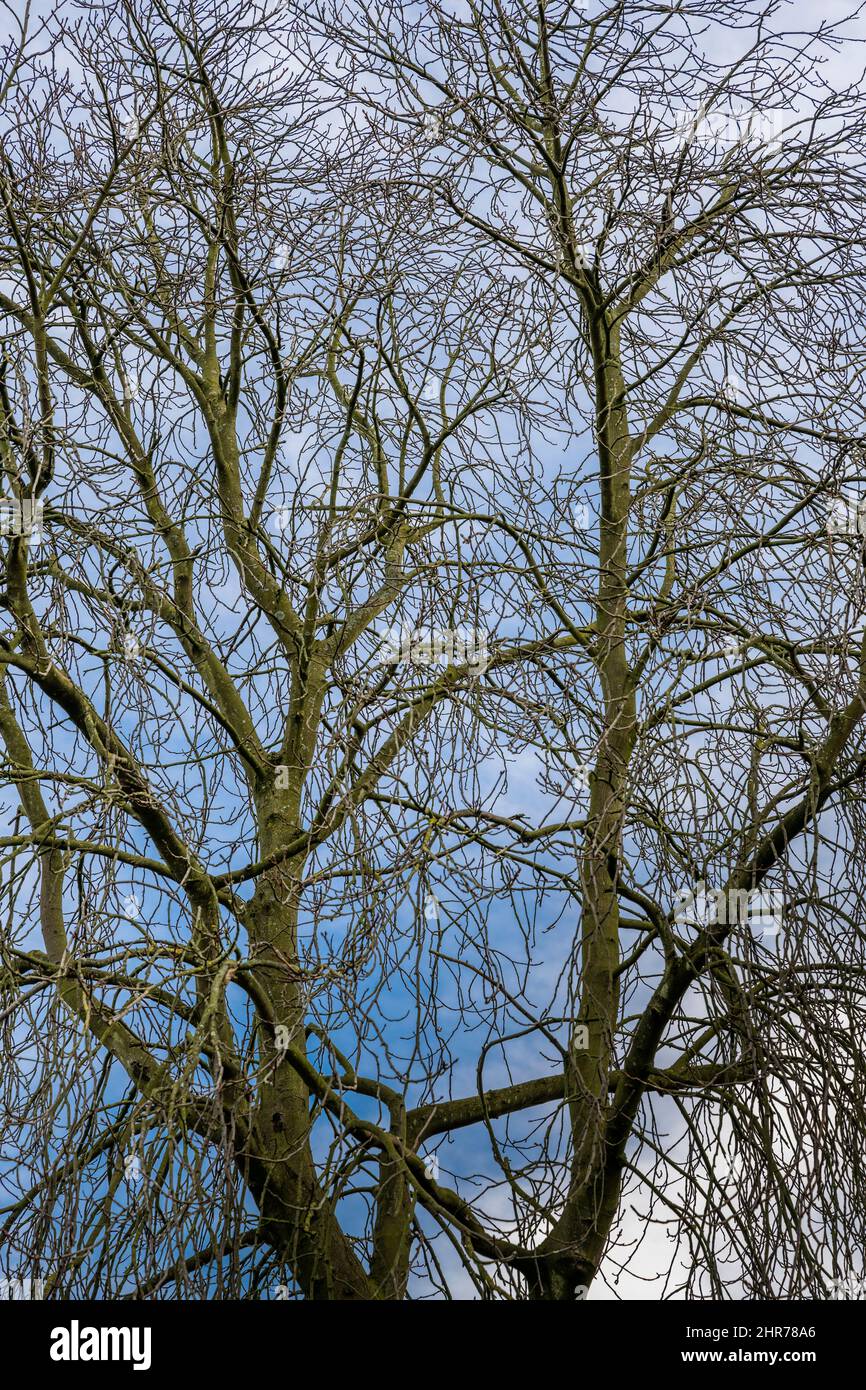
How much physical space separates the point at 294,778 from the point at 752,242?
2.56 m

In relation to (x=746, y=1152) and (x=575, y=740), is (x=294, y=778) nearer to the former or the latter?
(x=575, y=740)

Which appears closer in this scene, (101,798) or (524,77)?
(101,798)

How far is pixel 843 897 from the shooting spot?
12.2ft

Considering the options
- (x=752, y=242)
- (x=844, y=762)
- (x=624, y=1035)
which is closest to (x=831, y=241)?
(x=752, y=242)

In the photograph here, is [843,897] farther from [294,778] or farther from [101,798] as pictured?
[294,778]

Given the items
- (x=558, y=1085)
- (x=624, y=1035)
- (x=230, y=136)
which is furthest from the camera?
(x=230, y=136)
